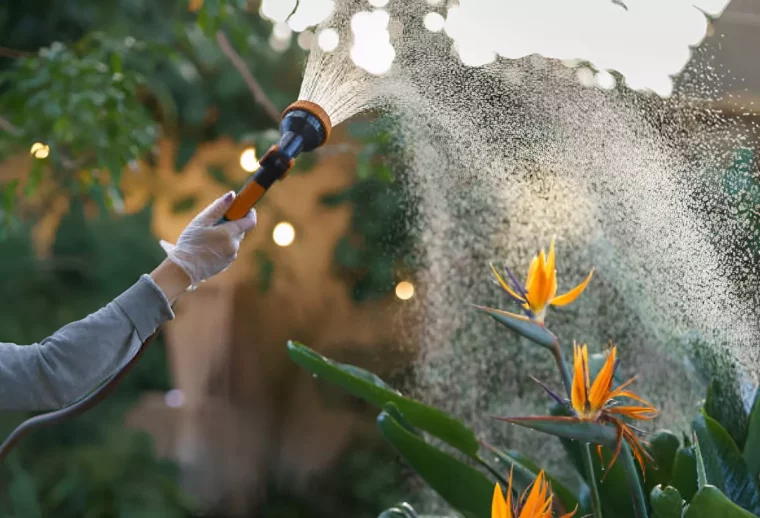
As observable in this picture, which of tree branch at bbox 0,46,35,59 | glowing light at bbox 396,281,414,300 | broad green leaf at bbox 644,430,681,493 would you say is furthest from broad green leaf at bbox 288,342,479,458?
tree branch at bbox 0,46,35,59

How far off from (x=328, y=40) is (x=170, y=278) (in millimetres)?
357

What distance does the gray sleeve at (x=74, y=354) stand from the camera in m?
Answer: 0.68

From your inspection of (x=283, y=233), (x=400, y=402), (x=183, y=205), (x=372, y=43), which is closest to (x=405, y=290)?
(x=283, y=233)

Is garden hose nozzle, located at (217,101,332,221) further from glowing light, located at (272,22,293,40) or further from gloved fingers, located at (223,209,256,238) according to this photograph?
glowing light, located at (272,22,293,40)

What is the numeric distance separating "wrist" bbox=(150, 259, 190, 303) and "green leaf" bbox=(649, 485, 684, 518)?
415 mm

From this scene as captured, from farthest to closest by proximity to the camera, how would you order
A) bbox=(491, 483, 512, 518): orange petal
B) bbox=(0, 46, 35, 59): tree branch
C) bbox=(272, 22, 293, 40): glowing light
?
bbox=(272, 22, 293, 40): glowing light, bbox=(0, 46, 35, 59): tree branch, bbox=(491, 483, 512, 518): orange petal

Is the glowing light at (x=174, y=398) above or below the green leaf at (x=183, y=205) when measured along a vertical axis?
below

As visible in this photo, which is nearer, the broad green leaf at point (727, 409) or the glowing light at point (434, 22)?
the broad green leaf at point (727, 409)

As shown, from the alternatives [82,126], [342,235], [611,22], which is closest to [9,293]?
[82,126]

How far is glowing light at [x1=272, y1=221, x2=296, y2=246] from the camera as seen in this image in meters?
2.10

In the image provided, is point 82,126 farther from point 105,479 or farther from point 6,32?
point 105,479

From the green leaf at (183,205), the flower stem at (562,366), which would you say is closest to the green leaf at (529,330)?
the flower stem at (562,366)

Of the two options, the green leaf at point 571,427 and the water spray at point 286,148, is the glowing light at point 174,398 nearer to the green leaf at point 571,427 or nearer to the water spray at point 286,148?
the water spray at point 286,148

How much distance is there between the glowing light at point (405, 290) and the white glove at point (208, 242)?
125cm
